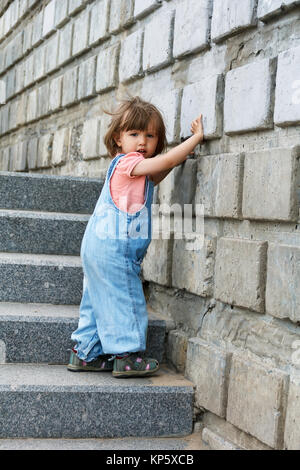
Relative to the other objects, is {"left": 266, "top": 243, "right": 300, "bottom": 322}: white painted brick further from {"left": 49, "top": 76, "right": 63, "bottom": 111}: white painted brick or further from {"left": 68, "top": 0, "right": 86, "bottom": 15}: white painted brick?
{"left": 49, "top": 76, "right": 63, "bottom": 111}: white painted brick

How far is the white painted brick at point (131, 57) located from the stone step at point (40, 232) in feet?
3.04

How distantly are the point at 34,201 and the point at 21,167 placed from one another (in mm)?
2794

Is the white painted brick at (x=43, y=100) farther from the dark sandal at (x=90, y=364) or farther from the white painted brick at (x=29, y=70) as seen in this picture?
the dark sandal at (x=90, y=364)

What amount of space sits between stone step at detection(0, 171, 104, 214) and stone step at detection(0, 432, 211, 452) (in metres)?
1.86

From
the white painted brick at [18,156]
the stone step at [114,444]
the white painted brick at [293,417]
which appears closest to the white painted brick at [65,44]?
the white painted brick at [18,156]

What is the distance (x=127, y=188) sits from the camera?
2734mm

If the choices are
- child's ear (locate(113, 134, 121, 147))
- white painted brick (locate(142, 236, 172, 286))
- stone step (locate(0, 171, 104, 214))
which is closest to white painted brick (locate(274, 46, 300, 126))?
child's ear (locate(113, 134, 121, 147))

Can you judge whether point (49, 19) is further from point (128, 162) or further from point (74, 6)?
point (128, 162)

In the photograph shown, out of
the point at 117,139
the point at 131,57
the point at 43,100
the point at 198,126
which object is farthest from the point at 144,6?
the point at 43,100

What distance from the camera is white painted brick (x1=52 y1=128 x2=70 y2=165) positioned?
5.18 meters

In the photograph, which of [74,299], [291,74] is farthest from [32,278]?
[291,74]

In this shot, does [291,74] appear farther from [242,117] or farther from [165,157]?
[165,157]

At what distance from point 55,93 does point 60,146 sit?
52cm

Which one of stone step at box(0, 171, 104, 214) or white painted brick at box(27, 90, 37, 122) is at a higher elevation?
white painted brick at box(27, 90, 37, 122)
